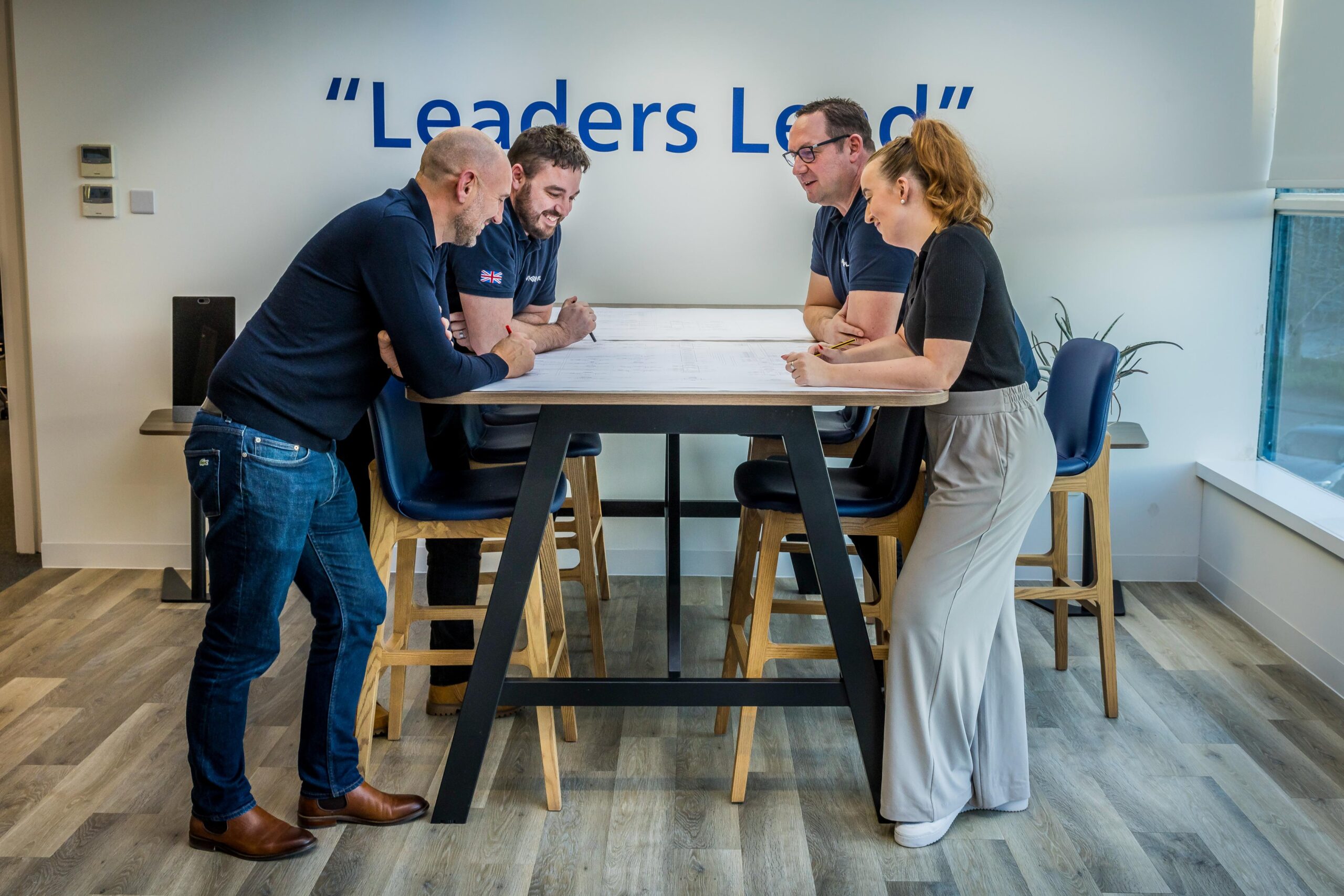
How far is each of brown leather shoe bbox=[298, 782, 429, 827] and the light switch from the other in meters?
2.59

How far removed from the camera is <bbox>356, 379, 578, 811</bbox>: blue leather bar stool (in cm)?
270

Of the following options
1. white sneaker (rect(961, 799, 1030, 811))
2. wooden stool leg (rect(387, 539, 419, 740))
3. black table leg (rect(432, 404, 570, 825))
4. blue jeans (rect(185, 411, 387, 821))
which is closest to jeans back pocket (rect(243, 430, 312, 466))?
blue jeans (rect(185, 411, 387, 821))

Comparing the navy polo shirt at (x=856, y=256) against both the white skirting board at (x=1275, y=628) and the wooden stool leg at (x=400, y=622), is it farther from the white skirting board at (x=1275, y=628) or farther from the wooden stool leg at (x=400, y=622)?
the white skirting board at (x=1275, y=628)

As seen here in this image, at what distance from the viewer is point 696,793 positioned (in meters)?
2.83

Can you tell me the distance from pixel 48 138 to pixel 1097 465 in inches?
151

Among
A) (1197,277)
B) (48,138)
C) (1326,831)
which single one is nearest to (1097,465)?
(1326,831)

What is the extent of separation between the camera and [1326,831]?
2.62m

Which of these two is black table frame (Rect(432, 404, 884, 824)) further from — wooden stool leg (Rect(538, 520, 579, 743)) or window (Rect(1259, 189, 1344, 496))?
window (Rect(1259, 189, 1344, 496))

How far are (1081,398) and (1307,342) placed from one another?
132 cm

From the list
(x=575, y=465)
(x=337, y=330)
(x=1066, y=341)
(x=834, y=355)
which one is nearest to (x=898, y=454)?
(x=834, y=355)

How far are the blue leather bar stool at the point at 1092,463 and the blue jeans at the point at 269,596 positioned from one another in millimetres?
1779

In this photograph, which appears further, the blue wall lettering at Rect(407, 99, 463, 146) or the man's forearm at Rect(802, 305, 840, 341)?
the blue wall lettering at Rect(407, 99, 463, 146)

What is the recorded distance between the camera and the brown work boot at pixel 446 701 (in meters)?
3.26

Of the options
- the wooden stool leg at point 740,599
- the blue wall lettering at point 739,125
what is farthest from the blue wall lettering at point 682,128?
the wooden stool leg at point 740,599
